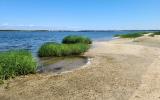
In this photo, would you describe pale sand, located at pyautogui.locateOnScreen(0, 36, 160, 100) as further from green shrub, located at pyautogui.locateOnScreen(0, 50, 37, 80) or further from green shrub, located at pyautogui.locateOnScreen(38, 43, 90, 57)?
green shrub, located at pyautogui.locateOnScreen(38, 43, 90, 57)

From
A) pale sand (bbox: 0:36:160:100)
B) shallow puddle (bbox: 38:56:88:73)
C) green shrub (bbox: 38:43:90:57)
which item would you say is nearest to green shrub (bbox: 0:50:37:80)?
pale sand (bbox: 0:36:160:100)

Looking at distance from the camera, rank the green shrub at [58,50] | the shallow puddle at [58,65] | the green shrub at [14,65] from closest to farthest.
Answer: the green shrub at [14,65] → the shallow puddle at [58,65] → the green shrub at [58,50]

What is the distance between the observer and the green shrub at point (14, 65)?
53.2 feet

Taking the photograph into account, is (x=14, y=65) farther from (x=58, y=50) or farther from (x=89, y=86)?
(x=58, y=50)

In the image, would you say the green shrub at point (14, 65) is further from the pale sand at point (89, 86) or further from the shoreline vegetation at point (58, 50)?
the shoreline vegetation at point (58, 50)

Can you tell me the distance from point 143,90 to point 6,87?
21.6 feet

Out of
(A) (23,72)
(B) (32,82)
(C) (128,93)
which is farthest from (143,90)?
(A) (23,72)

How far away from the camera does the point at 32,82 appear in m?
15.2

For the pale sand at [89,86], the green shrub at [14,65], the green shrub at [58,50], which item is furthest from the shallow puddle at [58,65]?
the green shrub at [58,50]

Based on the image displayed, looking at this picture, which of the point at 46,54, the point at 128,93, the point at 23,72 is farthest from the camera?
the point at 46,54

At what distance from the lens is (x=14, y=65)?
1686 cm

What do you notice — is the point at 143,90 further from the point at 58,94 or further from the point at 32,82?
the point at 32,82

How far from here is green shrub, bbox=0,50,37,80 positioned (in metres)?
16.2

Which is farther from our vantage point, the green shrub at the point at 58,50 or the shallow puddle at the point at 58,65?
the green shrub at the point at 58,50
